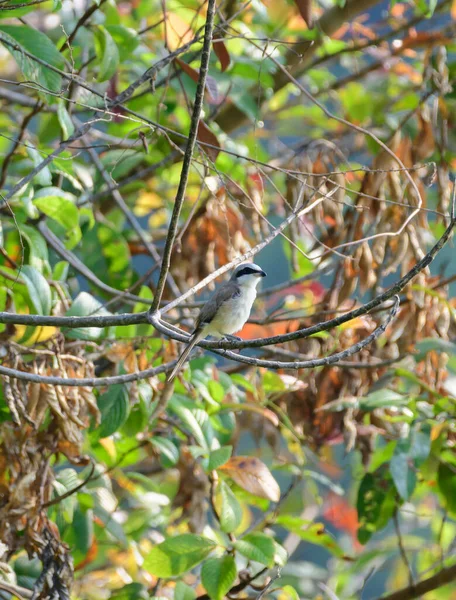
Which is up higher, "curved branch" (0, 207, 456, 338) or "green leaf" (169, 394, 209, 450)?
"curved branch" (0, 207, 456, 338)

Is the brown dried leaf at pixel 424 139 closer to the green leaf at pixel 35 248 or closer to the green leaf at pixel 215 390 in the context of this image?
the green leaf at pixel 215 390

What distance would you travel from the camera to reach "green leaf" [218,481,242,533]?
2758 millimetres

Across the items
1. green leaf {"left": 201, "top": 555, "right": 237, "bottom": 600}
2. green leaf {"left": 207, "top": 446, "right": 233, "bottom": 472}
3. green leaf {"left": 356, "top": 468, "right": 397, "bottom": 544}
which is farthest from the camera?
green leaf {"left": 356, "top": 468, "right": 397, "bottom": 544}

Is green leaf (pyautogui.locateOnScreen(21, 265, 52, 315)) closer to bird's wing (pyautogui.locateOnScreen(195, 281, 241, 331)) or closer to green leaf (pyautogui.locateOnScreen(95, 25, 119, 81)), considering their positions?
bird's wing (pyautogui.locateOnScreen(195, 281, 241, 331))

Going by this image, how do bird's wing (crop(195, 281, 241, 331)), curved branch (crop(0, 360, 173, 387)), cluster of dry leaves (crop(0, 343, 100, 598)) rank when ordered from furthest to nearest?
bird's wing (crop(195, 281, 241, 331))
cluster of dry leaves (crop(0, 343, 100, 598))
curved branch (crop(0, 360, 173, 387))

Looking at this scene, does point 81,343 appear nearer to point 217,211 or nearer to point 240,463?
point 240,463

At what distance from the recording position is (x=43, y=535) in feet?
8.84

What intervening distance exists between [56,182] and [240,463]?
153 centimetres

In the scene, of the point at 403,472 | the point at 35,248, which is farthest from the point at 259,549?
the point at 35,248

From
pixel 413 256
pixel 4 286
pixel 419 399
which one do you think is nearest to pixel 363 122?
pixel 413 256

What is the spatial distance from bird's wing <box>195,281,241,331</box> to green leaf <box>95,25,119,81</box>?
985 millimetres

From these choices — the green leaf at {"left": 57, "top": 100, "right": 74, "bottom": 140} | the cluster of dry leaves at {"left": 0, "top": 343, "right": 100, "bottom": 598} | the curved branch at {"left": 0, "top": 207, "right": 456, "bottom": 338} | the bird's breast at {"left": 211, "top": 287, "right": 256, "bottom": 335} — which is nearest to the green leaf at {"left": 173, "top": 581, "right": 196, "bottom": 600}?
the cluster of dry leaves at {"left": 0, "top": 343, "right": 100, "bottom": 598}

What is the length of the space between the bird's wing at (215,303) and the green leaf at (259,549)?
859 millimetres

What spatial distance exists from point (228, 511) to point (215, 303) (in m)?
0.87
